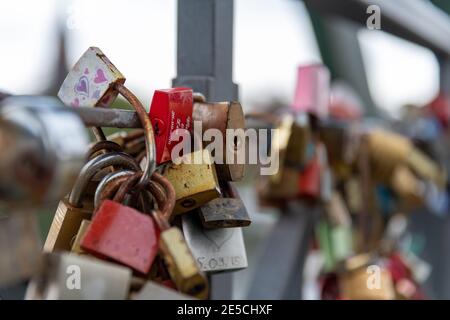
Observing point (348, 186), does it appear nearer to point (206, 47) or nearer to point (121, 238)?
point (206, 47)

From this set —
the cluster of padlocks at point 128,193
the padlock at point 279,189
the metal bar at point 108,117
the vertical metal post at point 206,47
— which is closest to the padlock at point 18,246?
the cluster of padlocks at point 128,193

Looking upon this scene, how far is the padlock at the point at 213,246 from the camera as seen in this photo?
0.58m

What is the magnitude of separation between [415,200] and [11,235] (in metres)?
1.11

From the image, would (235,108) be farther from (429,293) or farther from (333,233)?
(429,293)

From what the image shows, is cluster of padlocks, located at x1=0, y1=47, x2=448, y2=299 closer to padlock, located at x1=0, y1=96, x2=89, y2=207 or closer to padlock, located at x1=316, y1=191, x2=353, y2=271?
padlock, located at x1=0, y1=96, x2=89, y2=207

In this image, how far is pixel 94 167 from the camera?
21.5 inches

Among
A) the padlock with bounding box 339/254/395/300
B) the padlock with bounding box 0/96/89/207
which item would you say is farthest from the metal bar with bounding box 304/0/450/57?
the padlock with bounding box 0/96/89/207

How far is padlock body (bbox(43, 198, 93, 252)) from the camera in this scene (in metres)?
0.56

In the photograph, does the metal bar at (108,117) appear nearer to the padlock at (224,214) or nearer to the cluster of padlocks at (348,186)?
the padlock at (224,214)

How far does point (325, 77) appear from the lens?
1140 mm

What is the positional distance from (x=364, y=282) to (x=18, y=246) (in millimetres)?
607

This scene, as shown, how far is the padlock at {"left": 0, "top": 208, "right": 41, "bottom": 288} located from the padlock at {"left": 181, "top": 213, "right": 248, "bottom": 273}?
204 mm

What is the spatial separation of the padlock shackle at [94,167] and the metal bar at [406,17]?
1.96ft
